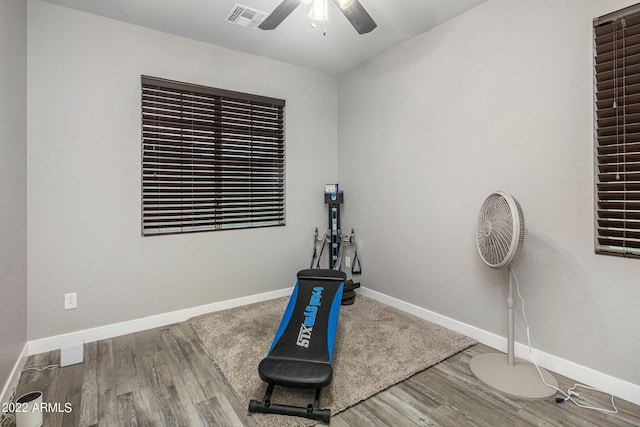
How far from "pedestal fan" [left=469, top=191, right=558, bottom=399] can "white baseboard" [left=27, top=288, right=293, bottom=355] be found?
2.36m

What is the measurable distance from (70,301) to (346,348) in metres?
2.33

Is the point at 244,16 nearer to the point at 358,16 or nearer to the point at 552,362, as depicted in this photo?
the point at 358,16

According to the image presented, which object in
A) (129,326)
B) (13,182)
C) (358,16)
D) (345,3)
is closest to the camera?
(345,3)

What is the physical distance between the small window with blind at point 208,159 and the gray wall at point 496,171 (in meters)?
1.13

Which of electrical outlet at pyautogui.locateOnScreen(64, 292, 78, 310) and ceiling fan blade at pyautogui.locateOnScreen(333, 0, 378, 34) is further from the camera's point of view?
electrical outlet at pyautogui.locateOnScreen(64, 292, 78, 310)

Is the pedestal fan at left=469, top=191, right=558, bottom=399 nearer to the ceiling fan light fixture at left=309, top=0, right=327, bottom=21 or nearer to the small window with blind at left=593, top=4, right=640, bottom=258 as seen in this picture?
the small window with blind at left=593, top=4, right=640, bottom=258

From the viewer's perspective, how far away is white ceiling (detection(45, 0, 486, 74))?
2.58 m

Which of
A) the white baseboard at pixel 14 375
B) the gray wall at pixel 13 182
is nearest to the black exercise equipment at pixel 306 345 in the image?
the white baseboard at pixel 14 375

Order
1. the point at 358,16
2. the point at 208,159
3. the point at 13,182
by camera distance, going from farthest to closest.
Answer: the point at 208,159 → the point at 13,182 → the point at 358,16

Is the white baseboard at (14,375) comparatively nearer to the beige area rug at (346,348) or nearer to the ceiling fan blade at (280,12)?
the beige area rug at (346,348)

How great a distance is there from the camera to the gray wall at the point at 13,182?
1957mm

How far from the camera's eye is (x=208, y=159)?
3311 millimetres

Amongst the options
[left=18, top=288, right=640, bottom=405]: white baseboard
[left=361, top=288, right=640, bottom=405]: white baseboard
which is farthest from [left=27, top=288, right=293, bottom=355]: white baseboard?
[left=361, top=288, right=640, bottom=405]: white baseboard

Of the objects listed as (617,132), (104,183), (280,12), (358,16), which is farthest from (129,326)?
(617,132)
